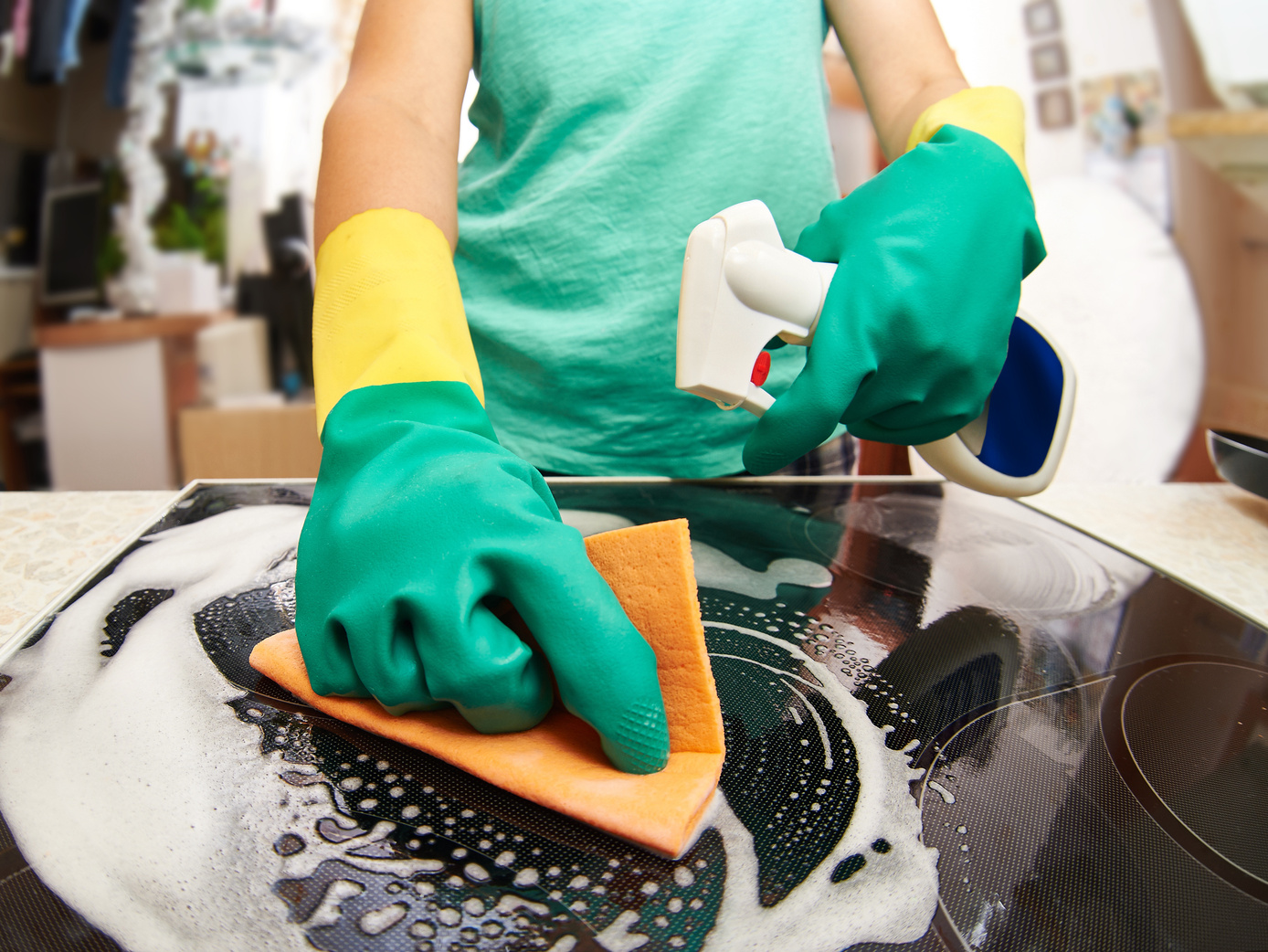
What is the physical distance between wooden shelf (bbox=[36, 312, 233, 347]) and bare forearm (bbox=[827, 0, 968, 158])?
1.96m

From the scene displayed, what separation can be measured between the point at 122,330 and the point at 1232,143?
310cm

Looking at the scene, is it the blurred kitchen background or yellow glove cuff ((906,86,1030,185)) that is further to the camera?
the blurred kitchen background

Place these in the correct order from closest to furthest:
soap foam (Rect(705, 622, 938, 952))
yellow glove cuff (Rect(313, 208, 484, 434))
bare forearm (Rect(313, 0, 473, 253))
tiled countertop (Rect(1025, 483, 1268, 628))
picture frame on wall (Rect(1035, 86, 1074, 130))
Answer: soap foam (Rect(705, 622, 938, 952))
yellow glove cuff (Rect(313, 208, 484, 434))
bare forearm (Rect(313, 0, 473, 253))
tiled countertop (Rect(1025, 483, 1268, 628))
picture frame on wall (Rect(1035, 86, 1074, 130))

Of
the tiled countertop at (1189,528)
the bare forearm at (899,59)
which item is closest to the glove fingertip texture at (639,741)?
the tiled countertop at (1189,528)

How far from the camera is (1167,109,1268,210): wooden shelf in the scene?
199 cm

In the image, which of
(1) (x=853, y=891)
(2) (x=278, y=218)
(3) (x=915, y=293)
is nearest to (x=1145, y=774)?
(1) (x=853, y=891)

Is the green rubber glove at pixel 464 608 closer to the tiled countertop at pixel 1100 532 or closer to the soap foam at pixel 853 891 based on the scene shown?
the soap foam at pixel 853 891

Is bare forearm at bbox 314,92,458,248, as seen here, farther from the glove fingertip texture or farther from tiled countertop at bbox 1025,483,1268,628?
tiled countertop at bbox 1025,483,1268,628

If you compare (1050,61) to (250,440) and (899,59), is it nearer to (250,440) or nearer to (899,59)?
(899,59)

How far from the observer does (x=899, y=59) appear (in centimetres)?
81

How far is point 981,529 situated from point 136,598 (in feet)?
2.49

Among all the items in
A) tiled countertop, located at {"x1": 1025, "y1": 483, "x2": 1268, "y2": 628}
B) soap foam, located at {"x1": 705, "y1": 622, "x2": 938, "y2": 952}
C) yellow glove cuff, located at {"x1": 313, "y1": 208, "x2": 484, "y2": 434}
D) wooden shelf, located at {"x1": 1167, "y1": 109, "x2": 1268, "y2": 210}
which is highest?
wooden shelf, located at {"x1": 1167, "y1": 109, "x2": 1268, "y2": 210}

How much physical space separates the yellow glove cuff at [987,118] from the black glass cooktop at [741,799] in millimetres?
413

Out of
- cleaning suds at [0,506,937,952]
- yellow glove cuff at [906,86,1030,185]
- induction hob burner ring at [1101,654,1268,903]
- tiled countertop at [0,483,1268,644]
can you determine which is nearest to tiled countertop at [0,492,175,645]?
tiled countertop at [0,483,1268,644]
